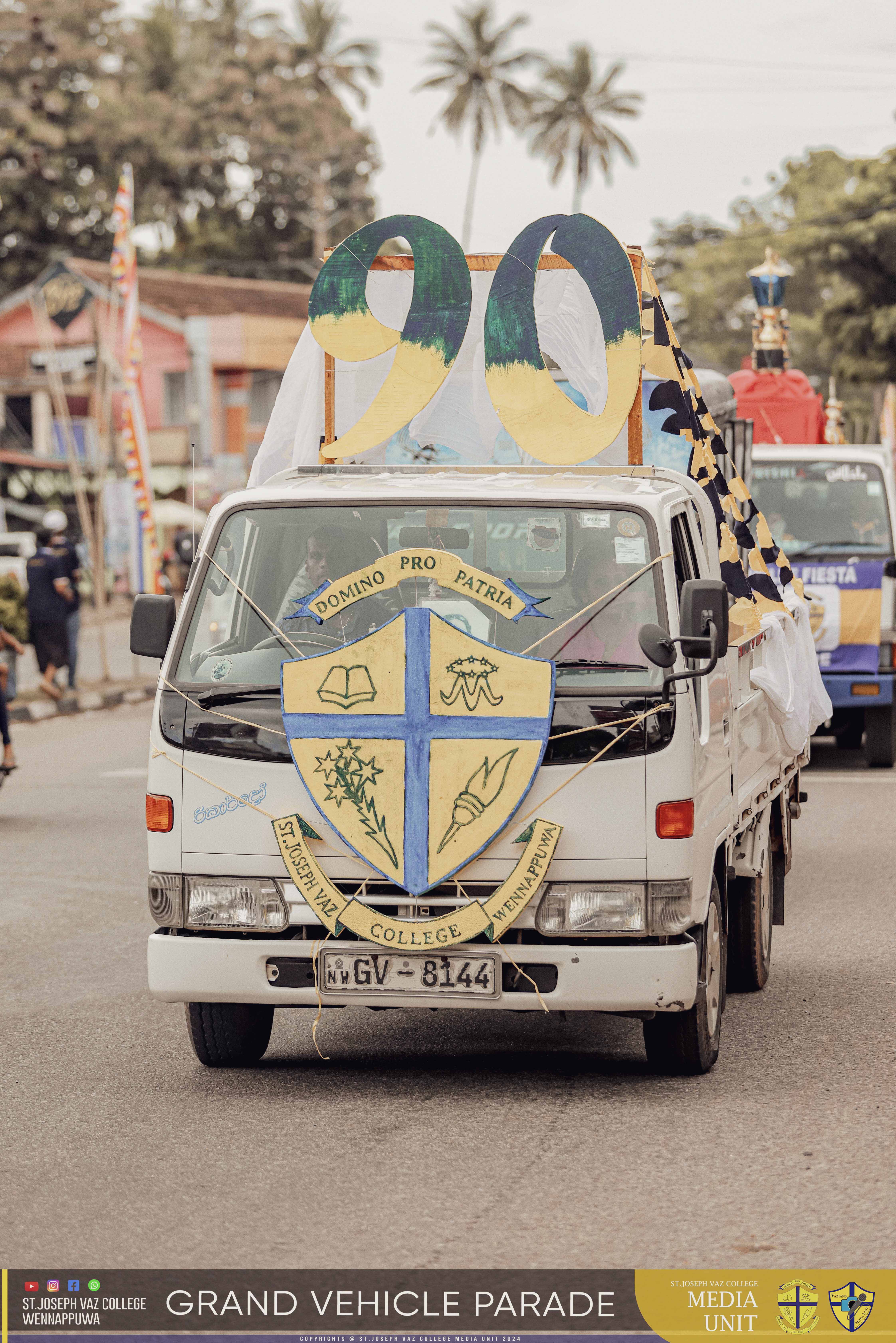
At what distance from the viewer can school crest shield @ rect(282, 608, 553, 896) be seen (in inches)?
222

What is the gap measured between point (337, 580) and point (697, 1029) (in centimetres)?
184

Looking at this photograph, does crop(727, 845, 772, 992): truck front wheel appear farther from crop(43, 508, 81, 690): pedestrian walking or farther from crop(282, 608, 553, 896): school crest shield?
crop(43, 508, 81, 690): pedestrian walking

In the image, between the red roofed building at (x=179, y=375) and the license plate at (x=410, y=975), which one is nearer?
the license plate at (x=410, y=975)

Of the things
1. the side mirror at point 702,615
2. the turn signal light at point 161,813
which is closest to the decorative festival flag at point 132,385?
the turn signal light at point 161,813

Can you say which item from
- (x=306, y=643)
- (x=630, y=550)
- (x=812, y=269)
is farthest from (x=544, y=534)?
(x=812, y=269)

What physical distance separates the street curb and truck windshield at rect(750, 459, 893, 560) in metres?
9.22

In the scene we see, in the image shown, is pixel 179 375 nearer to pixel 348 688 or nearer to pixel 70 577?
pixel 70 577

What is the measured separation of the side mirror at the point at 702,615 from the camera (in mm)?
5695

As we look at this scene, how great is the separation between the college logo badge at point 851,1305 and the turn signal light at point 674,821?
5.54 ft

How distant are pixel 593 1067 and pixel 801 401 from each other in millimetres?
11041

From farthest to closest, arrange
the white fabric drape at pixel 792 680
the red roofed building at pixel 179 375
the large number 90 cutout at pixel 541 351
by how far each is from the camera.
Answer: the red roofed building at pixel 179 375 < the white fabric drape at pixel 792 680 < the large number 90 cutout at pixel 541 351

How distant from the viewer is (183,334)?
5181 cm

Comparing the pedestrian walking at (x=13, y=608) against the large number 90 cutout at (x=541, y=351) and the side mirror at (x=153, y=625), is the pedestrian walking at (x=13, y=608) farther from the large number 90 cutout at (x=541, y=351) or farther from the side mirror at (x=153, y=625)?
the side mirror at (x=153, y=625)

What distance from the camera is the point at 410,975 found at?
18.6 feet
